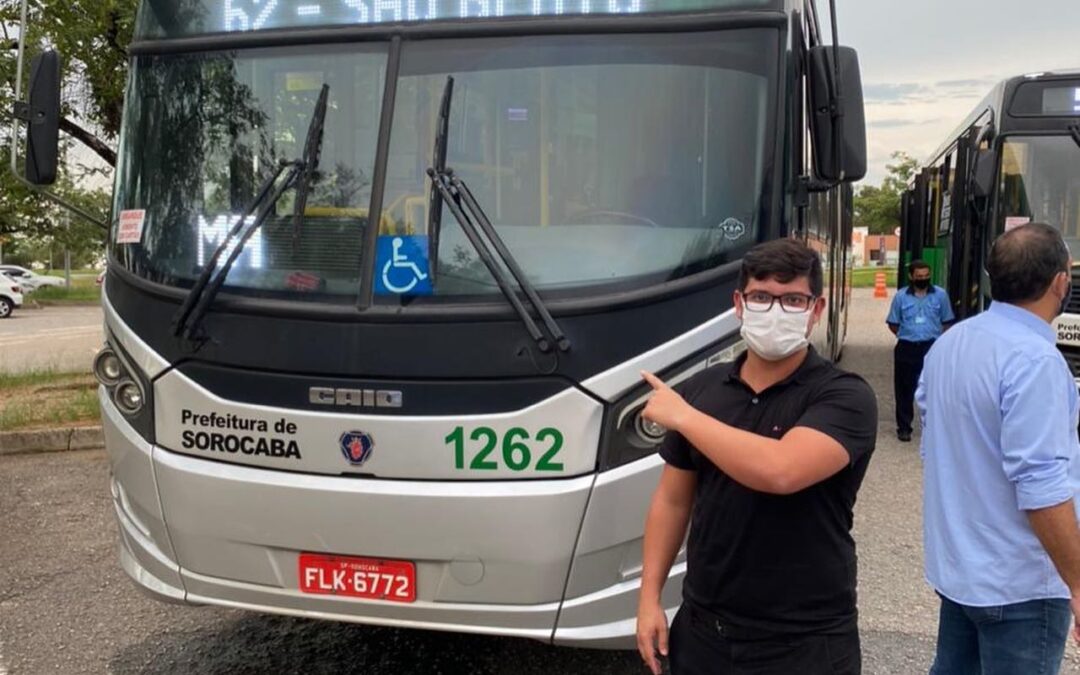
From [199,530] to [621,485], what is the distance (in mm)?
1449

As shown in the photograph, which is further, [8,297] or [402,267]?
[8,297]

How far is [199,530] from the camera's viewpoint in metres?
3.35

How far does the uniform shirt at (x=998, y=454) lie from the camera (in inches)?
93.3

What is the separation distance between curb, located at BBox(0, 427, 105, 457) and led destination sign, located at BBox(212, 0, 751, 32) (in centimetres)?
596

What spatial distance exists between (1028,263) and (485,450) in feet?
5.37

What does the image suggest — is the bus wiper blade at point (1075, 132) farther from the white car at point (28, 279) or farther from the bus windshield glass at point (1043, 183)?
the white car at point (28, 279)

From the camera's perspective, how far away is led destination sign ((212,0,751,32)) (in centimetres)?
339

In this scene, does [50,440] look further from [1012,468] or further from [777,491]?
[1012,468]

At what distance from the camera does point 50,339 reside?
68.5 feet

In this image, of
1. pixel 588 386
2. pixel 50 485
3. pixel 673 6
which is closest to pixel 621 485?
pixel 588 386

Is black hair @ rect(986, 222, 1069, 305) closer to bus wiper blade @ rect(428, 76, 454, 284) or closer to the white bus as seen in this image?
the white bus

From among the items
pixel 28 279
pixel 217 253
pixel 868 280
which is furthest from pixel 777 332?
pixel 868 280

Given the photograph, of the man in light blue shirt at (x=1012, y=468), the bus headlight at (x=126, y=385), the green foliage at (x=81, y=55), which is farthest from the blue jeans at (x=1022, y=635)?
the green foliage at (x=81, y=55)

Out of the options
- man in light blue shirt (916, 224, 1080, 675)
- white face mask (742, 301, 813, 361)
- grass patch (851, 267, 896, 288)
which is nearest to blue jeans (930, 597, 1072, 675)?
man in light blue shirt (916, 224, 1080, 675)
